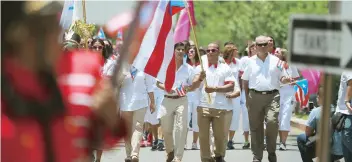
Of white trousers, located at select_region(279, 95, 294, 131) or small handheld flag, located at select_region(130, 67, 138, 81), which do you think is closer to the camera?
small handheld flag, located at select_region(130, 67, 138, 81)

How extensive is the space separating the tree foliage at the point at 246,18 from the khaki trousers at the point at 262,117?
2945cm

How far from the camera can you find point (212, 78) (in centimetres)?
1288

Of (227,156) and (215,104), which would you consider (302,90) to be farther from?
(215,104)

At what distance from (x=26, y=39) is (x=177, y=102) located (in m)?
9.19

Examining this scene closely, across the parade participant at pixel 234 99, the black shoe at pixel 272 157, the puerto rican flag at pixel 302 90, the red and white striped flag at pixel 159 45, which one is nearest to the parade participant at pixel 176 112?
the black shoe at pixel 272 157

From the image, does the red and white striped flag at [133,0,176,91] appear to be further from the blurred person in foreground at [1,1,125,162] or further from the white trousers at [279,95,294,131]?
the white trousers at [279,95,294,131]

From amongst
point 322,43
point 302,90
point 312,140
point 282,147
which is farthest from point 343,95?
point 302,90

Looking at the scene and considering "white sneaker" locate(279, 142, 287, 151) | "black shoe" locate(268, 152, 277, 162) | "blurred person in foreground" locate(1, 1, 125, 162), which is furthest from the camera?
"white sneaker" locate(279, 142, 287, 151)

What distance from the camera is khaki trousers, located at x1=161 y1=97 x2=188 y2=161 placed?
12.8m

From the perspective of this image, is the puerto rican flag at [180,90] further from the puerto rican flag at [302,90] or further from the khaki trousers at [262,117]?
the puerto rican flag at [302,90]

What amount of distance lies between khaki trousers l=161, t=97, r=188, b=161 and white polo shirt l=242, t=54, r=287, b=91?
3.22 ft

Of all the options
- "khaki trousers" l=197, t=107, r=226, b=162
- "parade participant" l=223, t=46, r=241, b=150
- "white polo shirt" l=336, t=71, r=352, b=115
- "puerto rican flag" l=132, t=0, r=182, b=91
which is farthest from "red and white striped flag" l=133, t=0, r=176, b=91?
"parade participant" l=223, t=46, r=241, b=150

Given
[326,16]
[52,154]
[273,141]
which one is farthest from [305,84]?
[52,154]

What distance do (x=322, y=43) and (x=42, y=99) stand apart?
1604 mm
